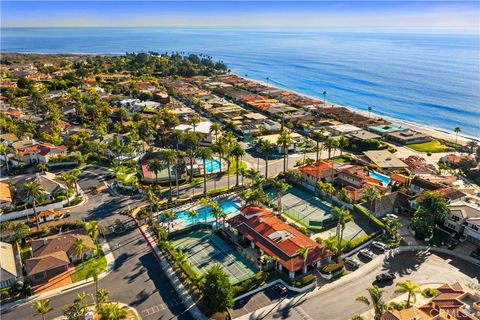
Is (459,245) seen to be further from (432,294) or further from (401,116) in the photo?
(401,116)

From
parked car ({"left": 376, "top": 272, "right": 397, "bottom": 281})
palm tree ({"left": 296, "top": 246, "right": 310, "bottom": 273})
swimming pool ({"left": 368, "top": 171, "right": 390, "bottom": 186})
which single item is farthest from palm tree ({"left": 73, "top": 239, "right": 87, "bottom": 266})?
swimming pool ({"left": 368, "top": 171, "right": 390, "bottom": 186})

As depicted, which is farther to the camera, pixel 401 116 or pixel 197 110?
pixel 401 116

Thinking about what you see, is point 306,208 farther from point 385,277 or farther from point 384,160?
point 384,160

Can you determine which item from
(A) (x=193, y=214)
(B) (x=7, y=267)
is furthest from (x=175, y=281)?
(B) (x=7, y=267)

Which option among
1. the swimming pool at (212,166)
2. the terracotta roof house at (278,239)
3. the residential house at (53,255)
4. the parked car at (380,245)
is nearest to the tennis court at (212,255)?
the terracotta roof house at (278,239)

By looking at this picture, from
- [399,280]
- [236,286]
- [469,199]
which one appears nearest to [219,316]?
[236,286]

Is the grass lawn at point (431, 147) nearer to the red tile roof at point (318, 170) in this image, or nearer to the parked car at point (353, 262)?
the red tile roof at point (318, 170)

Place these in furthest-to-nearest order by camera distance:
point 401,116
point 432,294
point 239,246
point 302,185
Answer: point 401,116, point 302,185, point 239,246, point 432,294
